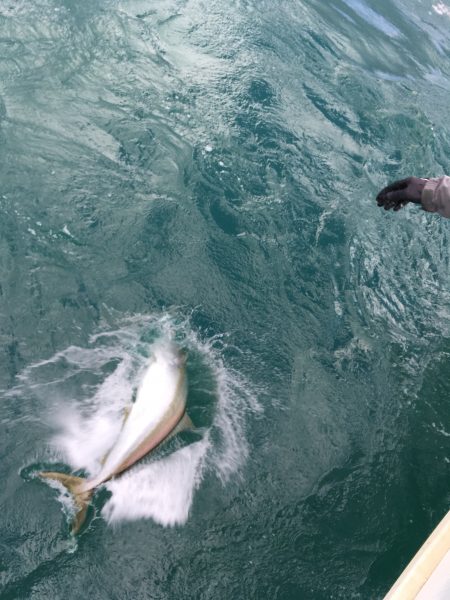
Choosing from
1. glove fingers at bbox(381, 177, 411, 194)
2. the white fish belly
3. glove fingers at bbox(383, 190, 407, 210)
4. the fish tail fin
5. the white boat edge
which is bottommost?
the fish tail fin

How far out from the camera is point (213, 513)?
14.3 feet

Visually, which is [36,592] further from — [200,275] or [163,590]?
[200,275]

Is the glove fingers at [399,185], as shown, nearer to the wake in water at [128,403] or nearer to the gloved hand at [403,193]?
the gloved hand at [403,193]

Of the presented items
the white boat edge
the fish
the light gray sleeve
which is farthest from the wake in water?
the light gray sleeve

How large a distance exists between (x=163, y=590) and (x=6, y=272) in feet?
11.1

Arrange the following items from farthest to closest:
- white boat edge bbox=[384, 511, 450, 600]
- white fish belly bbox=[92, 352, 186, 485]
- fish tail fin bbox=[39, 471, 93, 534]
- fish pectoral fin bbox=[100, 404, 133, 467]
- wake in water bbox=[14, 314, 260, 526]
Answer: wake in water bbox=[14, 314, 260, 526], fish pectoral fin bbox=[100, 404, 133, 467], white fish belly bbox=[92, 352, 186, 485], fish tail fin bbox=[39, 471, 93, 534], white boat edge bbox=[384, 511, 450, 600]

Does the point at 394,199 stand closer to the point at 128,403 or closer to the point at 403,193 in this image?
the point at 403,193

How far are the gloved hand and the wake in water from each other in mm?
2188

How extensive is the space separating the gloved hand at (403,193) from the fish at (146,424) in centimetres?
230

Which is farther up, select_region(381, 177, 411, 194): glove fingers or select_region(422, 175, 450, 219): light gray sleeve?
select_region(422, 175, 450, 219): light gray sleeve

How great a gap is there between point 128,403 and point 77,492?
3.15 ft

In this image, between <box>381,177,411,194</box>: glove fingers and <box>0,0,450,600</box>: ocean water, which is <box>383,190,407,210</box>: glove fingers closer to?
<box>381,177,411,194</box>: glove fingers

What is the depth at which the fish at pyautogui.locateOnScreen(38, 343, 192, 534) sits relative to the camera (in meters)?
3.89

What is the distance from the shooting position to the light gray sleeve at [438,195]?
3961 millimetres
